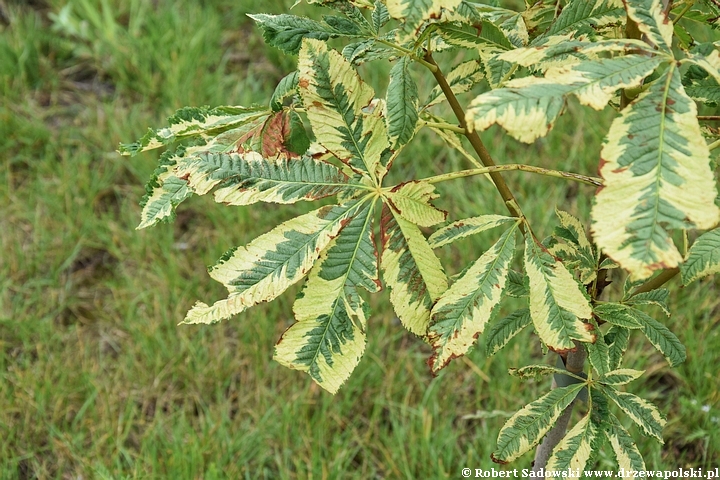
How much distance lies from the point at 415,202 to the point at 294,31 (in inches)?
8.2

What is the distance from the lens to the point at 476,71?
903 mm

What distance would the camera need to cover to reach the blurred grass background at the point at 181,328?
1604 millimetres

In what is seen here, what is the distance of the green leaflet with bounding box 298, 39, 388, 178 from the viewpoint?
2.29 ft

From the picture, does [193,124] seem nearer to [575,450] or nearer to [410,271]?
[410,271]

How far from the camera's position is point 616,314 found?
842 mm

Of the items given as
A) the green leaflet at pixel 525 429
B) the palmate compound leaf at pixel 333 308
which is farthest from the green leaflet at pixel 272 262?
the green leaflet at pixel 525 429

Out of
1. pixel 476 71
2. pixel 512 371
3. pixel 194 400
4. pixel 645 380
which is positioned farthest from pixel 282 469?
pixel 476 71

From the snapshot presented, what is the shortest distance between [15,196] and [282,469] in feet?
4.15

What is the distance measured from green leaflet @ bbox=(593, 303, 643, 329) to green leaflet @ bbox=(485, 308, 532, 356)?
0.41ft

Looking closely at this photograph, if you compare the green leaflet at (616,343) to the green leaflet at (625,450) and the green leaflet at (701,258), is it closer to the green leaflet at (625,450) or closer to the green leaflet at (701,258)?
the green leaflet at (625,450)

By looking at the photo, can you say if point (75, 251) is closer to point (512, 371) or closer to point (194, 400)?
point (194, 400)

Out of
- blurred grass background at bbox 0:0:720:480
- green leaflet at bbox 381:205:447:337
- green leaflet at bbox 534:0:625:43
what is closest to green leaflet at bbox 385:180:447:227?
green leaflet at bbox 381:205:447:337

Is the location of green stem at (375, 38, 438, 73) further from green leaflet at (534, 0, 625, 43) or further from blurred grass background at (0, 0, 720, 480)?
blurred grass background at (0, 0, 720, 480)

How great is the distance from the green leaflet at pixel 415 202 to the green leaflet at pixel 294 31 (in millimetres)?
163
